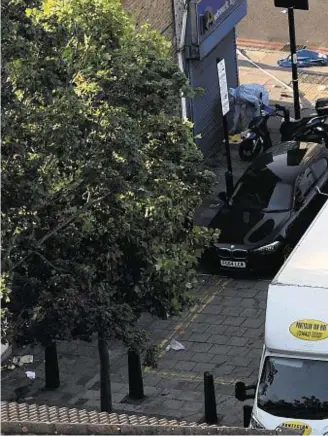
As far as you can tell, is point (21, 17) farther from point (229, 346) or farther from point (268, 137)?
Answer: point (268, 137)

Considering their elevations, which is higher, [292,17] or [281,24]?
[281,24]

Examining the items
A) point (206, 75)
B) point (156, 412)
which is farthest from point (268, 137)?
point (156, 412)

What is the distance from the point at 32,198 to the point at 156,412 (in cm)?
560

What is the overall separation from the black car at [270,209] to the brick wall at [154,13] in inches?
138

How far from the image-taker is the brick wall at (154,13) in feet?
82.3

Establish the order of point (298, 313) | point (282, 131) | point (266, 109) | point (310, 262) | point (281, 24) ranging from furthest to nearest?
point (281, 24)
point (266, 109)
point (282, 131)
point (310, 262)
point (298, 313)

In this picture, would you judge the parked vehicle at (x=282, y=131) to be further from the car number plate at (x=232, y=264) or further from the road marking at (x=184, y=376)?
→ the road marking at (x=184, y=376)

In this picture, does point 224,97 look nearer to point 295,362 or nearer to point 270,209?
point 270,209

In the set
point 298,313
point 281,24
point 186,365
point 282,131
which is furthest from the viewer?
point 281,24

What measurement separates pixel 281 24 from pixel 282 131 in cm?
785

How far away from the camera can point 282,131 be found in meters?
Answer: 28.3

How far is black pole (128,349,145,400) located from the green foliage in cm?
181

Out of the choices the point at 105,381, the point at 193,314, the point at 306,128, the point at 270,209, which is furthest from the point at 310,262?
the point at 306,128

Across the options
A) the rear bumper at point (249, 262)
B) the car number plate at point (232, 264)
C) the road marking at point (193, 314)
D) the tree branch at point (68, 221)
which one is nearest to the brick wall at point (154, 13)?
the rear bumper at point (249, 262)
